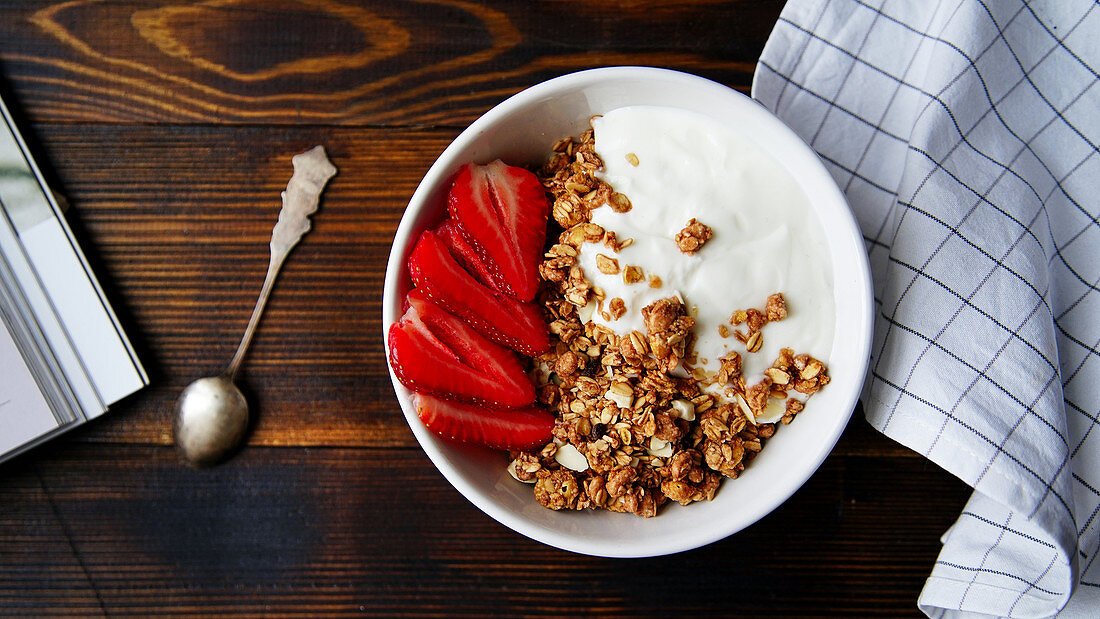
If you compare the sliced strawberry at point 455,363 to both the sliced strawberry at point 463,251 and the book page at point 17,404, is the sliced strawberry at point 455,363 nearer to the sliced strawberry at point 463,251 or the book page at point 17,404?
the sliced strawberry at point 463,251

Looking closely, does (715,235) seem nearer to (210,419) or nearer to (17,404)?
(210,419)

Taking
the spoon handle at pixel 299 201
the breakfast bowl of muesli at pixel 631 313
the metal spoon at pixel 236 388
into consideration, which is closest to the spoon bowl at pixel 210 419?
the metal spoon at pixel 236 388

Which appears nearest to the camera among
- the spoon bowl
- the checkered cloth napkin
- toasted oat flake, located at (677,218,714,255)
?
toasted oat flake, located at (677,218,714,255)

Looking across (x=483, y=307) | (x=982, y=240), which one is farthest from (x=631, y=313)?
(x=982, y=240)

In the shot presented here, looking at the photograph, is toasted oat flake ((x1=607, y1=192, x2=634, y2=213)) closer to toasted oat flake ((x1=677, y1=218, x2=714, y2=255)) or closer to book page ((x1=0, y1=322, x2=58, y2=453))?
toasted oat flake ((x1=677, y1=218, x2=714, y2=255))

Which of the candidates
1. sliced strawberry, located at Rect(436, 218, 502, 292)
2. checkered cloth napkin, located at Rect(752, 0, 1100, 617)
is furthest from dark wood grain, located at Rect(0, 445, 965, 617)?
sliced strawberry, located at Rect(436, 218, 502, 292)
